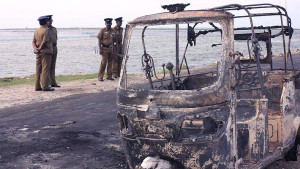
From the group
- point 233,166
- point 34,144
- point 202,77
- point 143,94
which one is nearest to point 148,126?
point 143,94

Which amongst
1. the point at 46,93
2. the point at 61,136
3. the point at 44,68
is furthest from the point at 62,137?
the point at 44,68

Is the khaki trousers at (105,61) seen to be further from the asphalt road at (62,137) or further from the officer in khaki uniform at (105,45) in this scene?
the asphalt road at (62,137)

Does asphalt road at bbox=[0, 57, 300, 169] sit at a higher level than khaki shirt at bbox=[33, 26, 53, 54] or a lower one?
lower

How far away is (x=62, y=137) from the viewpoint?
297 inches

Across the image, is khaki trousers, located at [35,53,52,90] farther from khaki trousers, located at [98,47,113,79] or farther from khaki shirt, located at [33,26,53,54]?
khaki trousers, located at [98,47,113,79]

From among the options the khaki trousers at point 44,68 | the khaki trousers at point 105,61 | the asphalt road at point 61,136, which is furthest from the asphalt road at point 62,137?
the khaki trousers at point 105,61

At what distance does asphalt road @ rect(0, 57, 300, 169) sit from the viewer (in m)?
6.14

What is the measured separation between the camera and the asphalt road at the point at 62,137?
6145 millimetres

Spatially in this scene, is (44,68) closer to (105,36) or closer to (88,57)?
(105,36)

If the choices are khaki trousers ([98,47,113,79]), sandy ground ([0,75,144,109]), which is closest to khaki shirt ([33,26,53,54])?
sandy ground ([0,75,144,109])

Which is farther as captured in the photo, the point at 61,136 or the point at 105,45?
the point at 105,45

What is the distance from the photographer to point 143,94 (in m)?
4.55

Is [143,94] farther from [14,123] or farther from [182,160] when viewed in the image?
[14,123]

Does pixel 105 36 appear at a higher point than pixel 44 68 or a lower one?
higher
